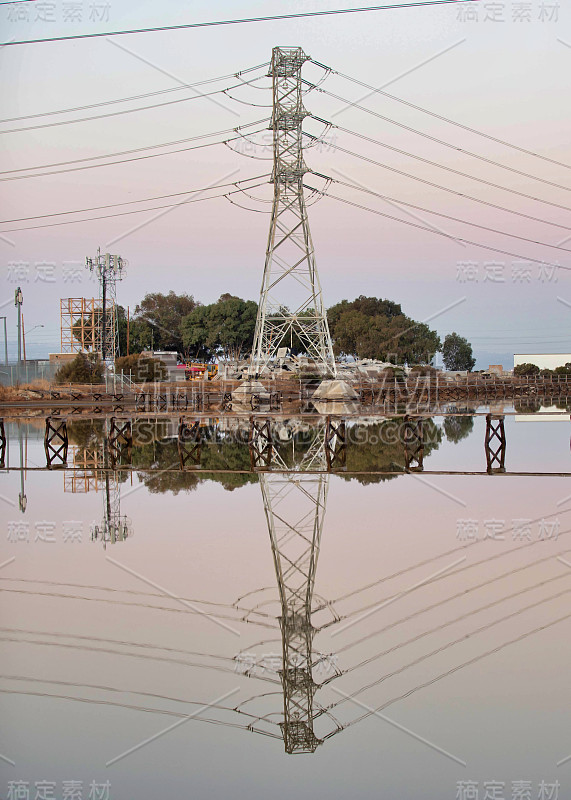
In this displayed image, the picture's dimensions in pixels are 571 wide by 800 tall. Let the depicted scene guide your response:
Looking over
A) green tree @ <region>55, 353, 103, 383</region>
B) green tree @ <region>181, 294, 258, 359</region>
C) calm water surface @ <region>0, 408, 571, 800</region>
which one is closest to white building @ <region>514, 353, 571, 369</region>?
green tree @ <region>181, 294, 258, 359</region>

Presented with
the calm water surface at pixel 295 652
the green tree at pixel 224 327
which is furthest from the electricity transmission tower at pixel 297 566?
the green tree at pixel 224 327

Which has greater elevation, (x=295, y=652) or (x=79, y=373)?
(x=79, y=373)

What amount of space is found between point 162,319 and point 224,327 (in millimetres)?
11032

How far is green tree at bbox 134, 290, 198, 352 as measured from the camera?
8119 cm

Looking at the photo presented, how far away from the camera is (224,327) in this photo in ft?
255

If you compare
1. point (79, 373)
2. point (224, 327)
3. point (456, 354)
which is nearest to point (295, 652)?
point (79, 373)

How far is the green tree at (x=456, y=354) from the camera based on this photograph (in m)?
85.0

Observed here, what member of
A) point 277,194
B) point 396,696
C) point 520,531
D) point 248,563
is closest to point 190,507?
point 248,563

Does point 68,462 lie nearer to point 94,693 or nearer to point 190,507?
point 190,507

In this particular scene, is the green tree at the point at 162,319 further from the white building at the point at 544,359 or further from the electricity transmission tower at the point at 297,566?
the electricity transmission tower at the point at 297,566

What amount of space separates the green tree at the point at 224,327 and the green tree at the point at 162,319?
2650 millimetres

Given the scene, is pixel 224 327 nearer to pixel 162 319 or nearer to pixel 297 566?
pixel 162 319

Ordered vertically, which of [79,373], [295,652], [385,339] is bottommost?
[295,652]

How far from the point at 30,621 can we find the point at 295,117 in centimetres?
3253
